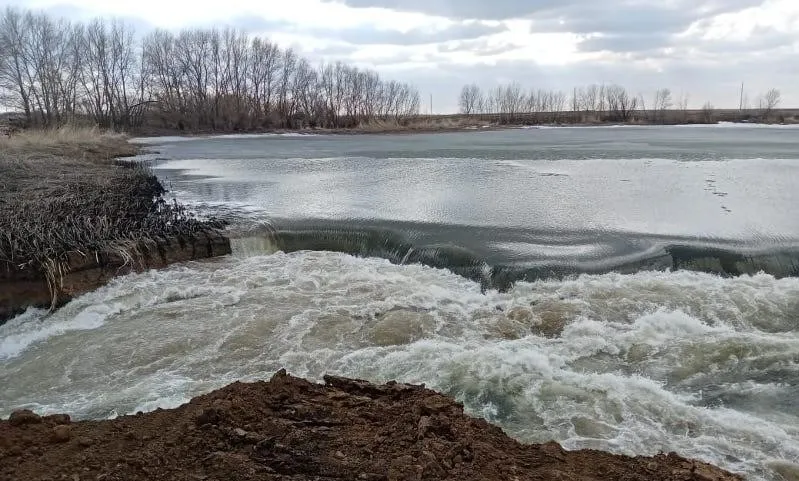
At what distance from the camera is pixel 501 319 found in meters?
7.67

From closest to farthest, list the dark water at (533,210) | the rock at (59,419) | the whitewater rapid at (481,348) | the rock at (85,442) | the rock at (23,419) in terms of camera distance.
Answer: the rock at (85,442) < the rock at (23,419) < the rock at (59,419) < the whitewater rapid at (481,348) < the dark water at (533,210)

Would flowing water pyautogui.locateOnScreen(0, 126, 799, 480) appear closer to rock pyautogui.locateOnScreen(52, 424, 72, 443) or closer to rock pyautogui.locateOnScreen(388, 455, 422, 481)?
rock pyautogui.locateOnScreen(52, 424, 72, 443)

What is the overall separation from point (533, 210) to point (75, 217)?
8.99m

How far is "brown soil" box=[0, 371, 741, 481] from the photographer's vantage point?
3.64 meters

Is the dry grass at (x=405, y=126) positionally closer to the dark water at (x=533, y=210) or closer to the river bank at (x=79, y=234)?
the dark water at (x=533, y=210)

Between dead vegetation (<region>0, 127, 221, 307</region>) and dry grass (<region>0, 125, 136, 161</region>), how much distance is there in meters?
5.38

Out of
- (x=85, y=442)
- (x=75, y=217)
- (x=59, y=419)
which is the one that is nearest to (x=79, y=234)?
(x=75, y=217)

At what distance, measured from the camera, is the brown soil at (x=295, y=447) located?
3637 millimetres

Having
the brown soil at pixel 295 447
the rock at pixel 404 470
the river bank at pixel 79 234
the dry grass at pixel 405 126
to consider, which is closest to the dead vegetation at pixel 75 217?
the river bank at pixel 79 234

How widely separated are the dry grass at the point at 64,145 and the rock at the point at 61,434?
18.4m

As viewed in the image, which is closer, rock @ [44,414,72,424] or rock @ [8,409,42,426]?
rock @ [8,409,42,426]

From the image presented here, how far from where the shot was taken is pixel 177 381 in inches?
240

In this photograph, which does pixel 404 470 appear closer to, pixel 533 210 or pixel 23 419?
pixel 23 419

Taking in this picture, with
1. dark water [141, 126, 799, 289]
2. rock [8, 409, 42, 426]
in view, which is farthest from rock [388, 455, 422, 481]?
dark water [141, 126, 799, 289]
